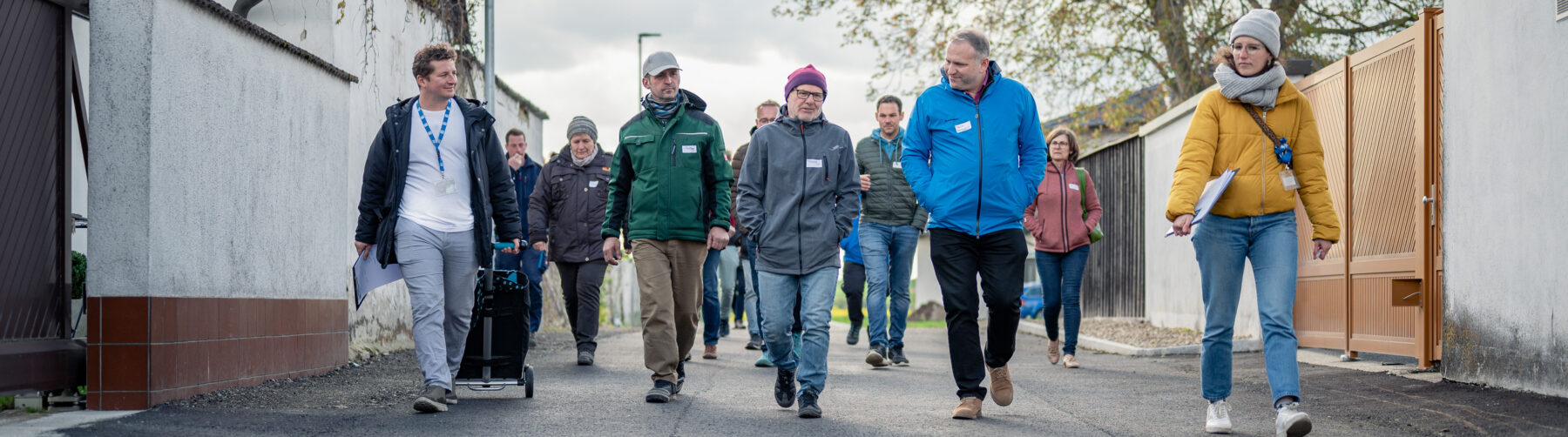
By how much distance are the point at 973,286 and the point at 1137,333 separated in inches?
315

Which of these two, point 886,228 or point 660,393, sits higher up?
point 886,228

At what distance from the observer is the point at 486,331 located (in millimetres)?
7230

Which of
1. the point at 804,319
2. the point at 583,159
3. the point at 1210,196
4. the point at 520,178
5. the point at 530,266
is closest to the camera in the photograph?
the point at 1210,196

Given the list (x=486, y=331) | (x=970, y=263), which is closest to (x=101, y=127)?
(x=486, y=331)

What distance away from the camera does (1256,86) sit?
223 inches

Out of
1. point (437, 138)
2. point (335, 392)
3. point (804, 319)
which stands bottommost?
point (335, 392)

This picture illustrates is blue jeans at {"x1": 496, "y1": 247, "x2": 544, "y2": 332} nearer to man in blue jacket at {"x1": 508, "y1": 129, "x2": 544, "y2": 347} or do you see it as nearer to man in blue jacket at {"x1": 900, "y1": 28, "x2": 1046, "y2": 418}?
man in blue jacket at {"x1": 508, "y1": 129, "x2": 544, "y2": 347}

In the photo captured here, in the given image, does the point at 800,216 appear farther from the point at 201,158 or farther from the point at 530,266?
the point at 530,266

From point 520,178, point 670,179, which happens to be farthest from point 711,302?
point 670,179

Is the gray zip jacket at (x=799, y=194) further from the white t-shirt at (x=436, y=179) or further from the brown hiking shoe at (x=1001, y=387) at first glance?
the white t-shirt at (x=436, y=179)

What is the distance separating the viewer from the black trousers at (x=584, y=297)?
9930mm

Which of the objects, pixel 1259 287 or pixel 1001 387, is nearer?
pixel 1259 287

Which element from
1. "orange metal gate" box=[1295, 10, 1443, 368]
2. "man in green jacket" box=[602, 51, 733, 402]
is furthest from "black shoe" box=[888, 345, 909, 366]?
"man in green jacket" box=[602, 51, 733, 402]

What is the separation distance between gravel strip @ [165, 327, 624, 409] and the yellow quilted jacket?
3.74 m
